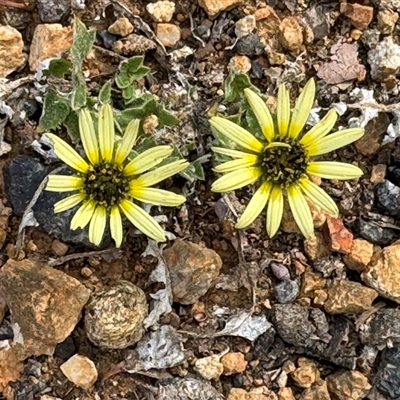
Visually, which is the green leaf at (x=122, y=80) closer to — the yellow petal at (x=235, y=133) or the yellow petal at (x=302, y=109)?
the yellow petal at (x=235, y=133)

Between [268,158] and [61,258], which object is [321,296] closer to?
[268,158]

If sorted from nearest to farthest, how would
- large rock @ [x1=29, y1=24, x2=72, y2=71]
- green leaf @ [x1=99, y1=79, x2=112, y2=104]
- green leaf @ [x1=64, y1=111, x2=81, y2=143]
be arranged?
green leaf @ [x1=99, y1=79, x2=112, y2=104], green leaf @ [x1=64, y1=111, x2=81, y2=143], large rock @ [x1=29, y1=24, x2=72, y2=71]

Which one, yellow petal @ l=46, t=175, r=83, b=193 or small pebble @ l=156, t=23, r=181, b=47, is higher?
small pebble @ l=156, t=23, r=181, b=47

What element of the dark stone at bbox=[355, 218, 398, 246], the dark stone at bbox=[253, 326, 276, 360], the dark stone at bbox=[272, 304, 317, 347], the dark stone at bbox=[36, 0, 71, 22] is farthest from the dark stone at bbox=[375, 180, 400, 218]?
the dark stone at bbox=[36, 0, 71, 22]

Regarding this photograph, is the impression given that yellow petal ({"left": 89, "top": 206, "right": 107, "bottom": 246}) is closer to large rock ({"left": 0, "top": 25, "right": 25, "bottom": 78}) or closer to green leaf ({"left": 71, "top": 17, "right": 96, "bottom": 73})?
green leaf ({"left": 71, "top": 17, "right": 96, "bottom": 73})

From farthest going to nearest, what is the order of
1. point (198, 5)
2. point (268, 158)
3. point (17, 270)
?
1. point (198, 5)
2. point (17, 270)
3. point (268, 158)

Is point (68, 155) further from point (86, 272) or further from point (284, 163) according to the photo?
point (284, 163)

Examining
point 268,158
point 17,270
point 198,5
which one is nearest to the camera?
point 268,158

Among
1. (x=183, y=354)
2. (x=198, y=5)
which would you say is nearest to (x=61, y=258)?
(x=183, y=354)
